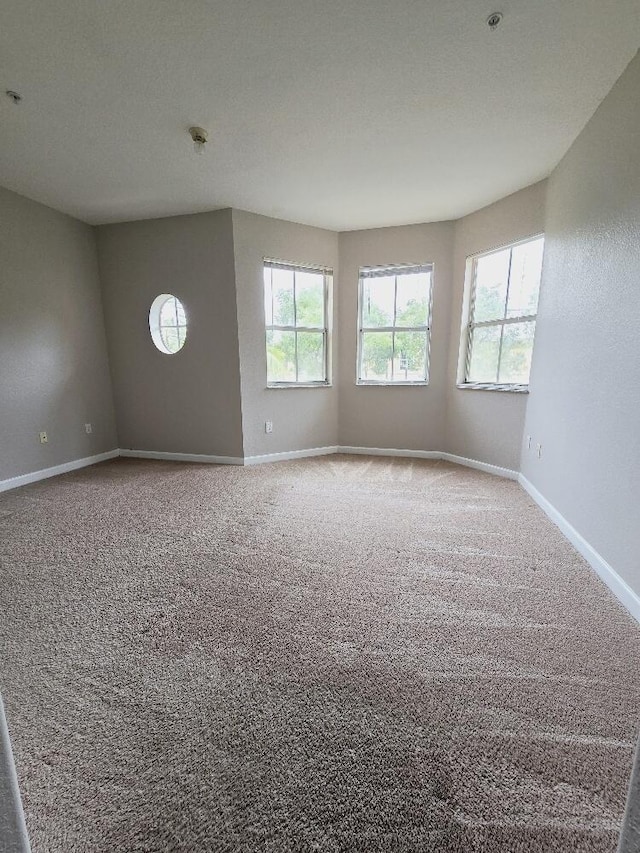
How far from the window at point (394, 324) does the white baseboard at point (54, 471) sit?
3115mm

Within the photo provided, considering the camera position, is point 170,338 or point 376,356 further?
point 376,356

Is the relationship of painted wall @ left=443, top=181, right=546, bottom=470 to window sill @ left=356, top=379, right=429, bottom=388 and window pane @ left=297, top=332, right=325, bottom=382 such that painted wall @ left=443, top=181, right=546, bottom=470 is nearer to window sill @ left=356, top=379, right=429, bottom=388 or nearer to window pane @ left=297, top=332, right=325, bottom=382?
window sill @ left=356, top=379, right=429, bottom=388

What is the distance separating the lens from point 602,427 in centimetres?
178

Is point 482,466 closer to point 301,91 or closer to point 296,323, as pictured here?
point 296,323

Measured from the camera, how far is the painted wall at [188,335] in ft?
10.9

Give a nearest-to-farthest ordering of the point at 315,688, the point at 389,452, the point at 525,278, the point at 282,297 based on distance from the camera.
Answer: the point at 315,688 → the point at 525,278 → the point at 282,297 → the point at 389,452

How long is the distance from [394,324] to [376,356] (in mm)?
403

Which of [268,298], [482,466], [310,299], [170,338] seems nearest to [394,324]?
[310,299]

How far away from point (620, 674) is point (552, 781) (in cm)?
56

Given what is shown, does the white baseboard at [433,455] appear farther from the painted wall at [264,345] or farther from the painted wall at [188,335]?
the painted wall at [188,335]

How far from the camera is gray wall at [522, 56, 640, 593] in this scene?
5.18 feet

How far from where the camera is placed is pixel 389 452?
3.99m

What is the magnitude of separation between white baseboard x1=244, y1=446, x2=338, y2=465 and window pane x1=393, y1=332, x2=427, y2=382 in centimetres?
119

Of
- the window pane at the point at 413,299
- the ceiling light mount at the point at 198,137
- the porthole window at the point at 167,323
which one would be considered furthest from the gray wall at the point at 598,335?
the porthole window at the point at 167,323
